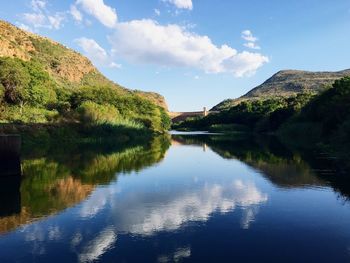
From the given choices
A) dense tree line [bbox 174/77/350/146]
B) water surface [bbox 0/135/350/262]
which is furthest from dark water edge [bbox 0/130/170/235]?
dense tree line [bbox 174/77/350/146]

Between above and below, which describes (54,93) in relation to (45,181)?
above

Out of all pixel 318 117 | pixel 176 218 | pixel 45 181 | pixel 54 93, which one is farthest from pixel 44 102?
pixel 176 218

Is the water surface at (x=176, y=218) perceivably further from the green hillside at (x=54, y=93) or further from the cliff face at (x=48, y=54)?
the cliff face at (x=48, y=54)

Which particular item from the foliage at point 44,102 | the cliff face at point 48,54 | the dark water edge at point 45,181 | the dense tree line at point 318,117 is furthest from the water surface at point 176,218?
the cliff face at point 48,54

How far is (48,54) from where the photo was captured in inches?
6698

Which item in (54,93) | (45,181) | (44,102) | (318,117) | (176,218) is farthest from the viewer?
(54,93)

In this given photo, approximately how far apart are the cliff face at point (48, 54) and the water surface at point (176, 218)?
113 metres

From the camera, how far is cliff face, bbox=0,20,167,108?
13702 cm

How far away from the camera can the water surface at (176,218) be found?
1229cm

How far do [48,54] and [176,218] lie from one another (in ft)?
546

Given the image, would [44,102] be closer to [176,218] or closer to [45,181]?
[45,181]

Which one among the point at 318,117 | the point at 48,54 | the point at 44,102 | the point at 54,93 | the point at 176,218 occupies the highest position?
the point at 48,54

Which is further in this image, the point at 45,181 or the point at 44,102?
the point at 44,102

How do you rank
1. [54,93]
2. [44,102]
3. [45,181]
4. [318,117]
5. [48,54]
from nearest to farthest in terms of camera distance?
[45,181] < [318,117] < [44,102] < [54,93] < [48,54]
